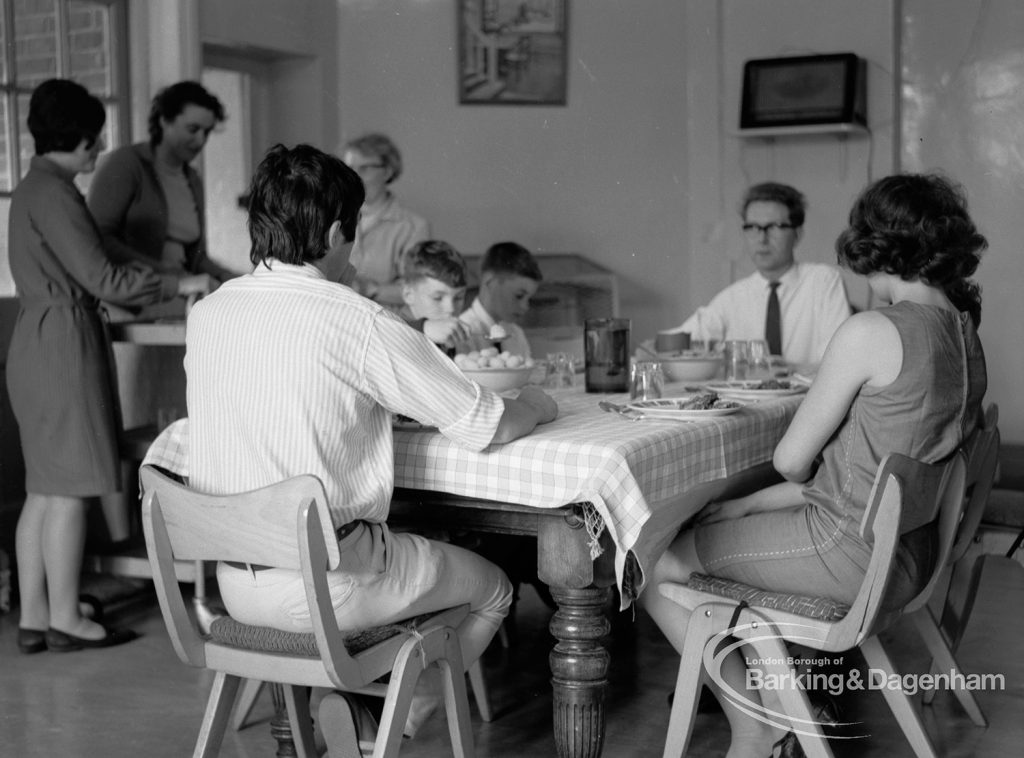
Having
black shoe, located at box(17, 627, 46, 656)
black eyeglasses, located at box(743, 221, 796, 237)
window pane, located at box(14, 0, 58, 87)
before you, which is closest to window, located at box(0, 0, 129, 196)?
window pane, located at box(14, 0, 58, 87)

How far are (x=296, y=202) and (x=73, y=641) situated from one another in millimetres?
1890

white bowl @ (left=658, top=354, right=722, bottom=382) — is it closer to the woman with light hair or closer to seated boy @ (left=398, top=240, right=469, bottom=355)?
seated boy @ (left=398, top=240, right=469, bottom=355)

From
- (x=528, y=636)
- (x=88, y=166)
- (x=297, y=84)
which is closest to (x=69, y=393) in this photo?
(x=88, y=166)

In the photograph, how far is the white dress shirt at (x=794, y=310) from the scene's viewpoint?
3883 mm

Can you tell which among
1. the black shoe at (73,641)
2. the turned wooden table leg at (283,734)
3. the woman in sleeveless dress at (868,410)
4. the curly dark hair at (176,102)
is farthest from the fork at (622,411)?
the curly dark hair at (176,102)

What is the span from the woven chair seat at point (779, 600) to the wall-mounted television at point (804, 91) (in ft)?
12.4

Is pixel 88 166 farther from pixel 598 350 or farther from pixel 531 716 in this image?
pixel 531 716

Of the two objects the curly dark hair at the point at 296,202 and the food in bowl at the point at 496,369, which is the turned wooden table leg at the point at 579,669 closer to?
the food in bowl at the point at 496,369

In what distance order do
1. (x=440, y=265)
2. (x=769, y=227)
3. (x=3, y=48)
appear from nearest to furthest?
(x=440, y=265) < (x=769, y=227) < (x=3, y=48)

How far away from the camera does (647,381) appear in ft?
8.94

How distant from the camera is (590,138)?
6602 mm

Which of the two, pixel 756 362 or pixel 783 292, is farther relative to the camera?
pixel 783 292

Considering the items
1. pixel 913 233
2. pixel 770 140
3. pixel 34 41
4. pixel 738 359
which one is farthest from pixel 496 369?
pixel 770 140

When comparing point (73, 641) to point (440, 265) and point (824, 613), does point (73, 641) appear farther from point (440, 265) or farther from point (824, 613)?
point (824, 613)
